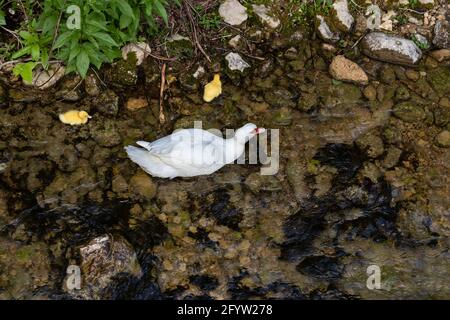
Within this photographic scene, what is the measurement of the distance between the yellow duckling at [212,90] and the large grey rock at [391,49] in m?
1.61

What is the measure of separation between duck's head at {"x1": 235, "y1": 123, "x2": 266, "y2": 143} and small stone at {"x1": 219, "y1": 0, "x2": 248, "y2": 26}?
1224 millimetres

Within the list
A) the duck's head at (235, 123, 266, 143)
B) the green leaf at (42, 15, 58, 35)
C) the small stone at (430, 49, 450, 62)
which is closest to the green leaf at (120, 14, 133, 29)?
the green leaf at (42, 15, 58, 35)

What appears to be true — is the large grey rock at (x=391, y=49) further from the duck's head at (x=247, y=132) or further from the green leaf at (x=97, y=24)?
the green leaf at (x=97, y=24)

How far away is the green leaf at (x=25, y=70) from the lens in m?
4.58

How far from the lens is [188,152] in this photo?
4289 millimetres

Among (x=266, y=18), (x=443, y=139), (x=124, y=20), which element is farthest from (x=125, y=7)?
(x=443, y=139)

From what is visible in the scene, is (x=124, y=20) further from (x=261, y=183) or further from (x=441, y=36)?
(x=441, y=36)

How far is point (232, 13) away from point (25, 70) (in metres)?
2.07

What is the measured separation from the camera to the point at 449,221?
Answer: 4.52 metres

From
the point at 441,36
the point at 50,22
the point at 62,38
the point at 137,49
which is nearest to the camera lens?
the point at 62,38

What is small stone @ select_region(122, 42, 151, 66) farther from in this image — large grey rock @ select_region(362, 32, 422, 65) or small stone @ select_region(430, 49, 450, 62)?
small stone @ select_region(430, 49, 450, 62)
